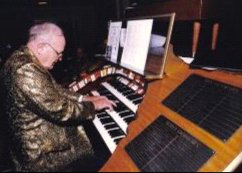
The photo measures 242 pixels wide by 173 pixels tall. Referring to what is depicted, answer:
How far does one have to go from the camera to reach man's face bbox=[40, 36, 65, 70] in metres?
2.62

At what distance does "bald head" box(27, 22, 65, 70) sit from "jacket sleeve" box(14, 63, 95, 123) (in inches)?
8.4

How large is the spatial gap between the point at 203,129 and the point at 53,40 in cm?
167

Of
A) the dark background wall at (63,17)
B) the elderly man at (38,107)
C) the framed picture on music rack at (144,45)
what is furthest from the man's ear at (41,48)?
the dark background wall at (63,17)

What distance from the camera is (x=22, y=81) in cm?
242

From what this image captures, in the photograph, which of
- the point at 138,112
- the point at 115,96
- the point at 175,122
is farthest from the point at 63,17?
the point at 175,122

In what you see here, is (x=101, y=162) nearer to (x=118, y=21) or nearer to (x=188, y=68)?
(x=188, y=68)

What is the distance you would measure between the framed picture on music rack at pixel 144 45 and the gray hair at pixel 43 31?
3.02ft

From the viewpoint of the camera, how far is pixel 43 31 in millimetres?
2578

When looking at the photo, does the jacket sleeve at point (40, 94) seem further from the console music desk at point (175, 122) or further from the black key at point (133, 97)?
the black key at point (133, 97)

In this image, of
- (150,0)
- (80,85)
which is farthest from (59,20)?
(80,85)

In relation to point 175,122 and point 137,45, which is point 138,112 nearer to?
point 175,122

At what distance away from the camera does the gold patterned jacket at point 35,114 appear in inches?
95.7

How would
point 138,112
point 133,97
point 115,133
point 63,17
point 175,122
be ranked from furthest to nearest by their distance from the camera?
point 63,17
point 133,97
point 115,133
point 138,112
point 175,122

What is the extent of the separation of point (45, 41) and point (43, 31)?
10 centimetres
